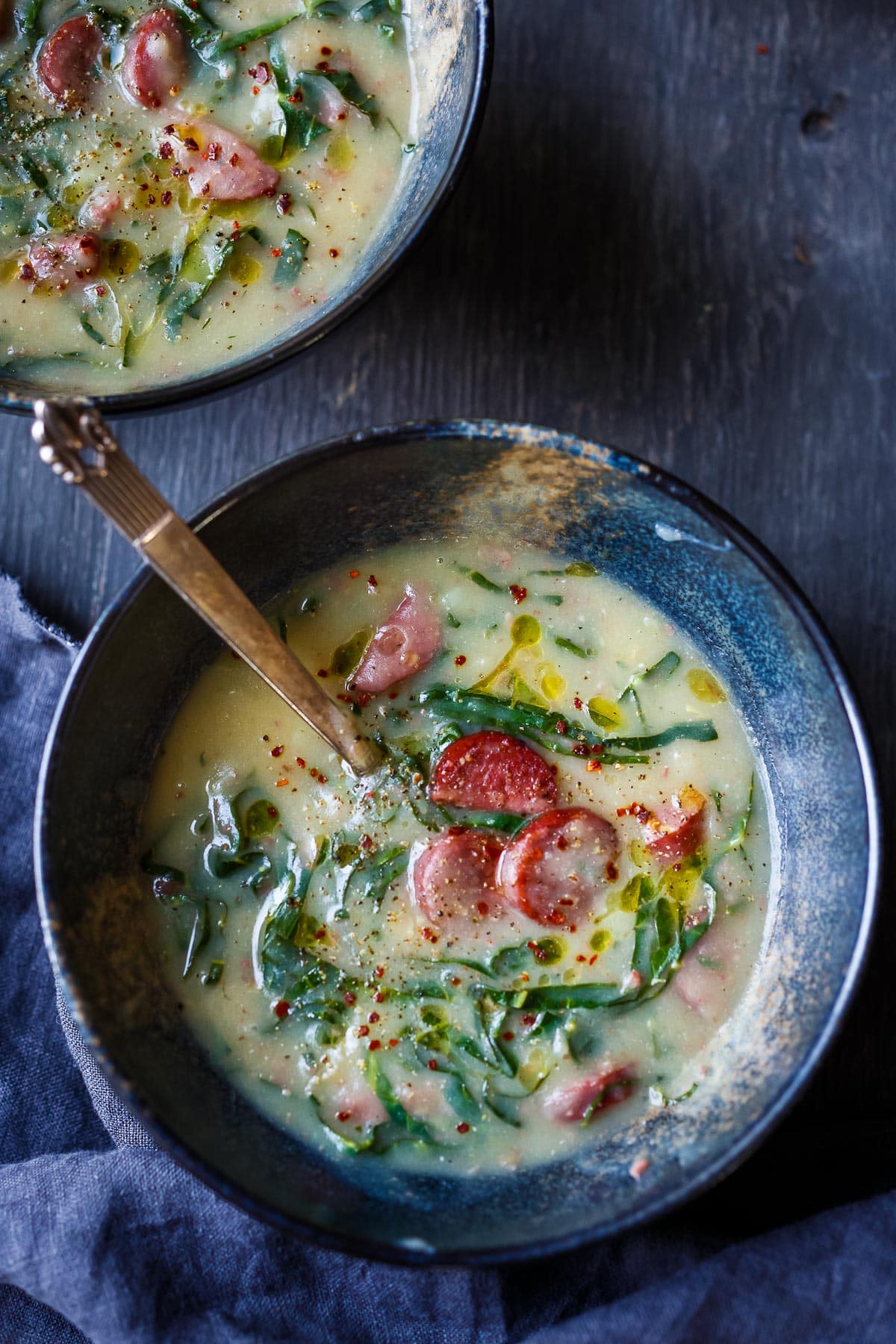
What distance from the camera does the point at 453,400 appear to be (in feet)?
7.07

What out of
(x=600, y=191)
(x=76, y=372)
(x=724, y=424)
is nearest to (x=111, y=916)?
(x=76, y=372)

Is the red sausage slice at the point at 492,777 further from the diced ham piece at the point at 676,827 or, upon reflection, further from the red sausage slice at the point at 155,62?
the red sausage slice at the point at 155,62

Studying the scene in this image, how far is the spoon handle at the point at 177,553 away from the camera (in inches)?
56.8

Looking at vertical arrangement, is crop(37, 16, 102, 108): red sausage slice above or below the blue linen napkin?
above

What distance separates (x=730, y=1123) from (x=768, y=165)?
1495 mm

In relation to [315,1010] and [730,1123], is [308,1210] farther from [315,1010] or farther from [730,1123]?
[730,1123]

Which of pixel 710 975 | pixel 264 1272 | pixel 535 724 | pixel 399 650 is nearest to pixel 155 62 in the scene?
pixel 399 650

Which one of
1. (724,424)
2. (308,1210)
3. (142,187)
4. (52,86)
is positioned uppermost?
(52,86)

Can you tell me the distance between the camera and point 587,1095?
1795 millimetres

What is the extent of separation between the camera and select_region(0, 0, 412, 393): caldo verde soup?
6.48 ft

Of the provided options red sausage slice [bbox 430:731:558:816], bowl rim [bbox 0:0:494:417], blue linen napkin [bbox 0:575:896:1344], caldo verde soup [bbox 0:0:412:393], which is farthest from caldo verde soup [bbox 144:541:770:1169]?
caldo verde soup [bbox 0:0:412:393]

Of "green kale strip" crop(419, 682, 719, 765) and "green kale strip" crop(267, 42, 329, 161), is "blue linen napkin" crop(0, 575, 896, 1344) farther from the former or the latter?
"green kale strip" crop(267, 42, 329, 161)

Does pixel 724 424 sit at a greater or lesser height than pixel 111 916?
lesser

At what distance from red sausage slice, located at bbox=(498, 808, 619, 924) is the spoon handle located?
0.24 m
